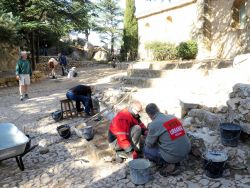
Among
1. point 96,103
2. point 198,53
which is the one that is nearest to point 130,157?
point 96,103

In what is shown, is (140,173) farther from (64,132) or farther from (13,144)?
(64,132)

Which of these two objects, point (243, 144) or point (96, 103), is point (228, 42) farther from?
point (243, 144)

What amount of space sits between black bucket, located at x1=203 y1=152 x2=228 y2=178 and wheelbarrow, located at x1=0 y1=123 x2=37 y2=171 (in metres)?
3.10

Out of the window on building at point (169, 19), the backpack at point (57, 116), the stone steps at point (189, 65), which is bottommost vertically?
the backpack at point (57, 116)

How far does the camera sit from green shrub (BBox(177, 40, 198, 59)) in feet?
44.4

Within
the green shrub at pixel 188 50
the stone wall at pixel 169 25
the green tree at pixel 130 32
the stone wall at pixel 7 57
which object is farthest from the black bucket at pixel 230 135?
the green tree at pixel 130 32

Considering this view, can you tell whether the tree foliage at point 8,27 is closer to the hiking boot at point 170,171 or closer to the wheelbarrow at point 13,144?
the wheelbarrow at point 13,144

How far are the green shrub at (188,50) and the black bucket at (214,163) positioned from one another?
9.61 m

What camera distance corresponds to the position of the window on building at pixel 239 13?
42.8 feet

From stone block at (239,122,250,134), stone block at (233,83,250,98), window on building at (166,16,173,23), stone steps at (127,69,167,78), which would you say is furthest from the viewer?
window on building at (166,16,173,23)

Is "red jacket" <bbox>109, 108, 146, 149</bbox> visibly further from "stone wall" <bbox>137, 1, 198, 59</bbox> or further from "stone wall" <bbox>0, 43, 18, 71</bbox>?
"stone wall" <bbox>0, 43, 18, 71</bbox>

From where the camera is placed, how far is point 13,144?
16.2 ft

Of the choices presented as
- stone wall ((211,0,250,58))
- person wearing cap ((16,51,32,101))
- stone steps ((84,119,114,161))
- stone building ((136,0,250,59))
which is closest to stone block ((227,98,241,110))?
stone steps ((84,119,114,161))

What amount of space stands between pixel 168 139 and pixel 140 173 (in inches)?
26.9
